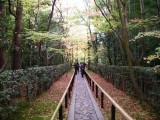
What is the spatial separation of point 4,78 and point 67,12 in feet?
106

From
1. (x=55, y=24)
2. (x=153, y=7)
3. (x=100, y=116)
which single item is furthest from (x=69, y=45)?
(x=100, y=116)

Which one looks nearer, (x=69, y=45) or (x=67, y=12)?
(x=67, y=12)

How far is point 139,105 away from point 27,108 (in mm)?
5610

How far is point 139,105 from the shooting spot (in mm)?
13477

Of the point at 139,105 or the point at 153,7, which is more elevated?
the point at 153,7

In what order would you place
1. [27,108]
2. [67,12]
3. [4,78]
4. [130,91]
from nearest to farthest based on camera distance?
Result: [4,78], [27,108], [130,91], [67,12]

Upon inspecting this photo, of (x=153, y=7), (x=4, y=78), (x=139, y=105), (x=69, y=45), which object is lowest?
(x=139, y=105)

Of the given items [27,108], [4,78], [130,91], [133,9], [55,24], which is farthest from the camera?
[55,24]

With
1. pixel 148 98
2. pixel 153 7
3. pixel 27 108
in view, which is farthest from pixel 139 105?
pixel 153 7

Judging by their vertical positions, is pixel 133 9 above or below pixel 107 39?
above

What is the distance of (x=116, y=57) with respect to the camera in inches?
1447

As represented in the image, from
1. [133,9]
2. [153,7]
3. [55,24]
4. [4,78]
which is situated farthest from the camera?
[55,24]

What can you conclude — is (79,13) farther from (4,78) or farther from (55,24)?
(4,78)

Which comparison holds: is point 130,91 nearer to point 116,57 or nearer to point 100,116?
point 100,116
